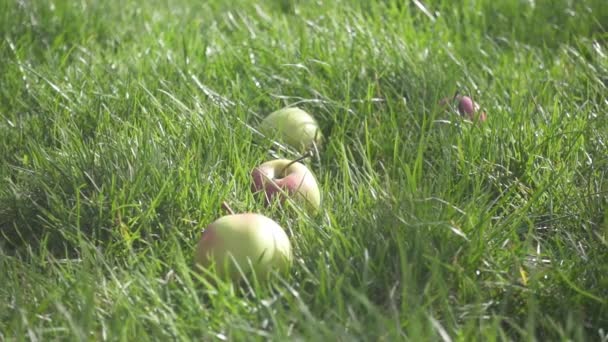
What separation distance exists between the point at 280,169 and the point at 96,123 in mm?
736

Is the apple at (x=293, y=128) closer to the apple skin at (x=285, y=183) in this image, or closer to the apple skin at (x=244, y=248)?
the apple skin at (x=285, y=183)

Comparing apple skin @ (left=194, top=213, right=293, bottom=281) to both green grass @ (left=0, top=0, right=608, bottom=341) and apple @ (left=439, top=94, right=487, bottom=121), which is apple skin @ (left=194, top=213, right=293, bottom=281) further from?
apple @ (left=439, top=94, right=487, bottom=121)

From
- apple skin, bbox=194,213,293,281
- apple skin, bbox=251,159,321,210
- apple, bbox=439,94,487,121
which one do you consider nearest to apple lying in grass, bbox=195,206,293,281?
apple skin, bbox=194,213,293,281

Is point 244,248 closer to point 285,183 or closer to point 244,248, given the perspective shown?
point 244,248

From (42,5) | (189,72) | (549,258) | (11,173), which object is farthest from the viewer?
(42,5)

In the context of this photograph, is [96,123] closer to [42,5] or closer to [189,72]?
[189,72]

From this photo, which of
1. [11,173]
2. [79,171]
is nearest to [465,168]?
[79,171]

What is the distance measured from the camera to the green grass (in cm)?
201

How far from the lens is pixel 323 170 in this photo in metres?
2.86

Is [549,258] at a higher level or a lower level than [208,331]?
lower

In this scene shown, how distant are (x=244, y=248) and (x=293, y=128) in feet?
2.83

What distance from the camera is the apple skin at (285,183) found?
8.04ft

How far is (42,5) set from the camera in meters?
4.04

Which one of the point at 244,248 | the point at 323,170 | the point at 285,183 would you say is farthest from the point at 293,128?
the point at 244,248
